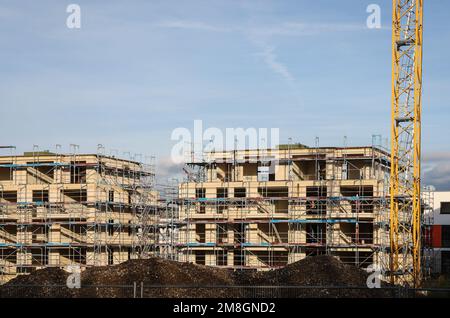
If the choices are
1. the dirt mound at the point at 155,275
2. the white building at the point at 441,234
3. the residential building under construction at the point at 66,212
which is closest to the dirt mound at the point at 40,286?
the dirt mound at the point at 155,275

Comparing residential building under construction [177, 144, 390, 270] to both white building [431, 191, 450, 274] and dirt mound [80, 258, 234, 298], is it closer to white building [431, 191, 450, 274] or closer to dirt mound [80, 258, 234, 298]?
dirt mound [80, 258, 234, 298]

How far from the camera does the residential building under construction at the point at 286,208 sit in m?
50.0

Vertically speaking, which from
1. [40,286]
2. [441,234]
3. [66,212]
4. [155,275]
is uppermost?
[66,212]

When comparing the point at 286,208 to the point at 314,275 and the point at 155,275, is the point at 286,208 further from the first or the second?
the point at 155,275

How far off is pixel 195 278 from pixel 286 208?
61.6 ft

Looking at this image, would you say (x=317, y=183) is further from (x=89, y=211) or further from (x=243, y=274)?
(x=89, y=211)

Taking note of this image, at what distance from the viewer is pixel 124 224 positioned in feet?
184

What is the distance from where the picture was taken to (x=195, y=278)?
120ft

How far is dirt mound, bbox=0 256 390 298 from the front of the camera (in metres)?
31.5

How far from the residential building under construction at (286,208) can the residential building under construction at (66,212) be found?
186 inches

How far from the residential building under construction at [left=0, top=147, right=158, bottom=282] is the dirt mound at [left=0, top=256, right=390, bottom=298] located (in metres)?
15.5

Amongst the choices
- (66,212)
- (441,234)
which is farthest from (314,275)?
(441,234)

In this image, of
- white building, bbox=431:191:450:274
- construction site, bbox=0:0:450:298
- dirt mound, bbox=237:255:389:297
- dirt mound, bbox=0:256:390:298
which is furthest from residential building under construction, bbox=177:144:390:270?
white building, bbox=431:191:450:274
